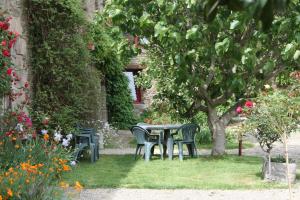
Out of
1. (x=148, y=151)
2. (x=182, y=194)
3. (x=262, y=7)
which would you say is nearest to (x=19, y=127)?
(x=182, y=194)

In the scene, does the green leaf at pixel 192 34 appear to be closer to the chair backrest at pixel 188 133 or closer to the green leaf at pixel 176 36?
the green leaf at pixel 176 36

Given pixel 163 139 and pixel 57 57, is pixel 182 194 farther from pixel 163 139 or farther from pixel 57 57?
pixel 163 139

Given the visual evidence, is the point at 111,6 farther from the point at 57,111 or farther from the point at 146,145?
the point at 146,145

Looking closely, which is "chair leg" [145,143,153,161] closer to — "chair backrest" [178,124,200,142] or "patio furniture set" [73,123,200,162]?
"patio furniture set" [73,123,200,162]

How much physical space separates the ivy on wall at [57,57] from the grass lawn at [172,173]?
1.29 meters

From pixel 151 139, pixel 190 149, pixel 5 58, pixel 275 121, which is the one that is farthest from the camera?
pixel 151 139

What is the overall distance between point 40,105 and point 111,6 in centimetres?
249

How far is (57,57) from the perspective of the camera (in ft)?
31.2

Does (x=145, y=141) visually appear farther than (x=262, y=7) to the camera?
Yes

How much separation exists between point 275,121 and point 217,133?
4.15 metres

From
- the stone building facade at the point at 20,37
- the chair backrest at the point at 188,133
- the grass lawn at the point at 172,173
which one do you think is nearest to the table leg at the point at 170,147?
the grass lawn at the point at 172,173

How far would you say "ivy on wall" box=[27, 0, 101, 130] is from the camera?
9469 millimetres

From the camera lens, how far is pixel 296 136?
17.9m

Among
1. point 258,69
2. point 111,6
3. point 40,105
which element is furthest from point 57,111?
point 258,69
